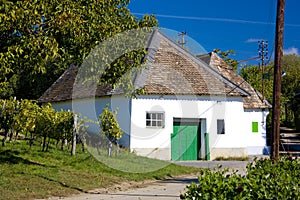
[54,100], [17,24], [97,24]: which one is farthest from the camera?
[54,100]

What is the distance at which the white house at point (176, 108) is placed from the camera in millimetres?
22484

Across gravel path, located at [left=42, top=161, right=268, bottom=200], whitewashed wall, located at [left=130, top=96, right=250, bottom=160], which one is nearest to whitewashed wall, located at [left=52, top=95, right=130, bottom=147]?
whitewashed wall, located at [left=130, top=96, right=250, bottom=160]

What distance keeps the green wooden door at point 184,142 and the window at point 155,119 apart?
0.83 metres

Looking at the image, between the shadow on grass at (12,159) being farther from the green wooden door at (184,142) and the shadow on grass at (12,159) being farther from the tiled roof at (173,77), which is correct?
the green wooden door at (184,142)

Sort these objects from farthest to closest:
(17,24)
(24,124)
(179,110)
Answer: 1. (179,110)
2. (24,124)
3. (17,24)

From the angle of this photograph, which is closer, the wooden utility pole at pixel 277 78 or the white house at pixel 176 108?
the wooden utility pole at pixel 277 78

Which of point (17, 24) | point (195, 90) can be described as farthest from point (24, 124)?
point (195, 90)

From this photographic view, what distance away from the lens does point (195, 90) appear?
2381cm

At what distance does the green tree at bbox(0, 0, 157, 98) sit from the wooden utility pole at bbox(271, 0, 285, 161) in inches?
146

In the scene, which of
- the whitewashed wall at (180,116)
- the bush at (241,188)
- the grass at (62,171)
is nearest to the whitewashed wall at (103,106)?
the whitewashed wall at (180,116)

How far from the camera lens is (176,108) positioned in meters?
23.2

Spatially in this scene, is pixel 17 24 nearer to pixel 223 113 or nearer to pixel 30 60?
pixel 30 60

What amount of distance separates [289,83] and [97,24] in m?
52.1

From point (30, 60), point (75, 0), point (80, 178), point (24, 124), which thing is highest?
point (75, 0)
